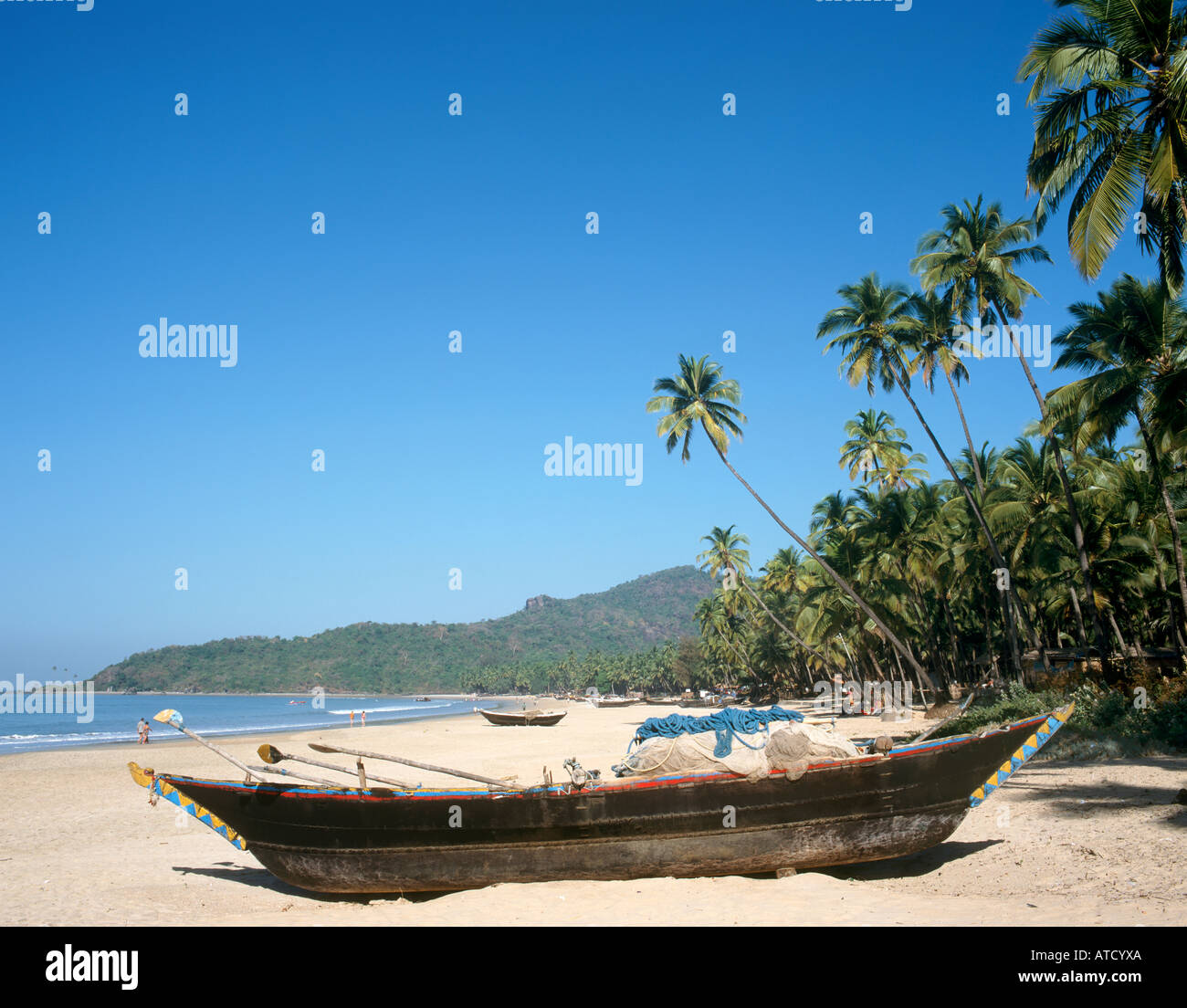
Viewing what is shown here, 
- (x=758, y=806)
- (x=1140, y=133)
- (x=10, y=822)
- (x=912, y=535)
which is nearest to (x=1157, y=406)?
(x=1140, y=133)

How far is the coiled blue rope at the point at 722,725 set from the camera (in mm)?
8883

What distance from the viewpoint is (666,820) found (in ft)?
27.2

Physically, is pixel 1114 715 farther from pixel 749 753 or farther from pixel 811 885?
pixel 749 753

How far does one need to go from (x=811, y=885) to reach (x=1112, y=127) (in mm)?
12249

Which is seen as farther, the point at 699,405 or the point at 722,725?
the point at 699,405

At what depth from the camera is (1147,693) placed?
15531 millimetres

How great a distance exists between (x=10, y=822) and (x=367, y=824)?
39.5ft

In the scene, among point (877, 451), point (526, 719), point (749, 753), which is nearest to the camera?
point (749, 753)

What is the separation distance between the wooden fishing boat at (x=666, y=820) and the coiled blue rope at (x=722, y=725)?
67 centimetres

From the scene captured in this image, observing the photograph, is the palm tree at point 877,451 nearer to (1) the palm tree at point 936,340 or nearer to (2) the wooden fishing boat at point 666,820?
(1) the palm tree at point 936,340

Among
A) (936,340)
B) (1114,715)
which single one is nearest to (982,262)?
(936,340)

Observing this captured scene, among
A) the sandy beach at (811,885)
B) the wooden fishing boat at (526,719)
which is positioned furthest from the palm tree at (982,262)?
the wooden fishing boat at (526,719)

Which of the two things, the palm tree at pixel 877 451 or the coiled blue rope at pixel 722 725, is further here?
the palm tree at pixel 877 451
